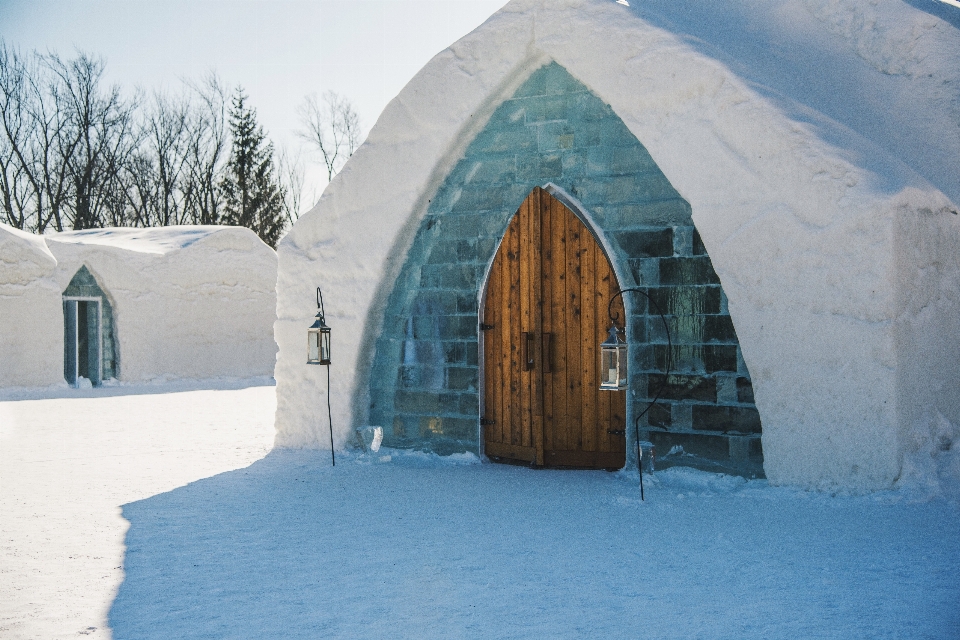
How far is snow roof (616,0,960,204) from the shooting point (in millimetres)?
5727

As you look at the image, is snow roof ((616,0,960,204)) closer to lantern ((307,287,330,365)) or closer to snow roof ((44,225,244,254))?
lantern ((307,287,330,365))

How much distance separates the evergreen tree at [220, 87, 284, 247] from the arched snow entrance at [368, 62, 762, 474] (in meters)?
23.8

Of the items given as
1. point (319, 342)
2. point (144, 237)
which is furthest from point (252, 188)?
point (319, 342)

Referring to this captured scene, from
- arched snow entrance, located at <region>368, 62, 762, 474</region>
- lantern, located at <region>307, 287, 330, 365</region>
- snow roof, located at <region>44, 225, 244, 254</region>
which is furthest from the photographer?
snow roof, located at <region>44, 225, 244, 254</region>

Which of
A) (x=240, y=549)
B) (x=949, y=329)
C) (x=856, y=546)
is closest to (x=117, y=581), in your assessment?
(x=240, y=549)

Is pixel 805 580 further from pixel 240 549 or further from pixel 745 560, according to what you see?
pixel 240 549

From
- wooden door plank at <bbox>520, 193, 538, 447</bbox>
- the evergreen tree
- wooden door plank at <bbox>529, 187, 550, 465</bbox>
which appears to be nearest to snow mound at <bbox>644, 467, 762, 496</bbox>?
wooden door plank at <bbox>529, 187, 550, 465</bbox>

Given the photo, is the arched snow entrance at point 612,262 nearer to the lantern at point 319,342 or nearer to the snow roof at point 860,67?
the lantern at point 319,342

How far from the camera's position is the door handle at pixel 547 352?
22.1 feet

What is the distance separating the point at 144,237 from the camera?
16.4 meters

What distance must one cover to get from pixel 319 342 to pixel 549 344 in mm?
1967

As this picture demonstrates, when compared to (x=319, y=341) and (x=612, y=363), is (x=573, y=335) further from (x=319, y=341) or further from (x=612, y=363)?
(x=319, y=341)

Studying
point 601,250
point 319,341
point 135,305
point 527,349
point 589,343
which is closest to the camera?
point 601,250

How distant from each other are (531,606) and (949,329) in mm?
3634
